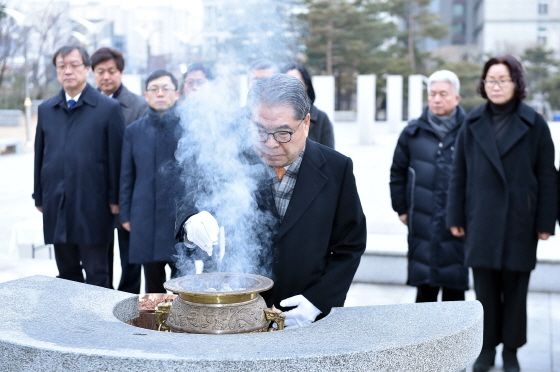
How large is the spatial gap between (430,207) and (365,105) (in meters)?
16.8

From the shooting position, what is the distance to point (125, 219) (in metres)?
4.48

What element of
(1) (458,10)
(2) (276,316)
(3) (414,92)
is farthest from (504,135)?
(1) (458,10)

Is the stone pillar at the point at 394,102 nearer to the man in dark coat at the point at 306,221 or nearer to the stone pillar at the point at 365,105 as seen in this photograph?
the stone pillar at the point at 365,105

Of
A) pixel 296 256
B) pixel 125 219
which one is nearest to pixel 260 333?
pixel 296 256

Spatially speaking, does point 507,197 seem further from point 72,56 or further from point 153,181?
point 72,56

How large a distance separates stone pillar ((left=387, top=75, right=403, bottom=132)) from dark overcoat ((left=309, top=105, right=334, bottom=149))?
1945 centimetres

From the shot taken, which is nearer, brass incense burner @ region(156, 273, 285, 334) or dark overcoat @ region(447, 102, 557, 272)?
brass incense burner @ region(156, 273, 285, 334)

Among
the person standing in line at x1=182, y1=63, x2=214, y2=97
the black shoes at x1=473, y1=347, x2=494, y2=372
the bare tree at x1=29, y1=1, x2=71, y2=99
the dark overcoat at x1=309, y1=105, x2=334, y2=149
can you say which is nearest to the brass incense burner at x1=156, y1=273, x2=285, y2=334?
the person standing in line at x1=182, y1=63, x2=214, y2=97

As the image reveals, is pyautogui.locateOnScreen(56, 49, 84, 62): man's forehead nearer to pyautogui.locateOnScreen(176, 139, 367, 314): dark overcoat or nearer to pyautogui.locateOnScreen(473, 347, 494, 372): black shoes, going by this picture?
pyautogui.locateOnScreen(176, 139, 367, 314): dark overcoat

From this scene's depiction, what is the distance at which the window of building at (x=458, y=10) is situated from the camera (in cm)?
6544

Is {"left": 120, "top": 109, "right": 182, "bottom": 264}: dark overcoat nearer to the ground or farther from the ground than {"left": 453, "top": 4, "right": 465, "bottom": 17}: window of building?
nearer to the ground

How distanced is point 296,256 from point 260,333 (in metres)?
0.48

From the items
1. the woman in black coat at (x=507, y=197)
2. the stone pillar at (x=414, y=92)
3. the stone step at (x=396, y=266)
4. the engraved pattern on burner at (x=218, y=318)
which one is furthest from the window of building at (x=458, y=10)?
the engraved pattern on burner at (x=218, y=318)

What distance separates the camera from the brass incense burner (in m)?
2.19
